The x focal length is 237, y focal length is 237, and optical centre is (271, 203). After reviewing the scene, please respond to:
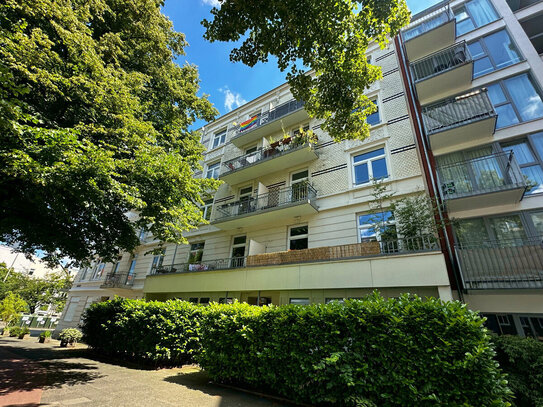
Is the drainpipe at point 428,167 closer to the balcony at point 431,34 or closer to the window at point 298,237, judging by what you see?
the balcony at point 431,34

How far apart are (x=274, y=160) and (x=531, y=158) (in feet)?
35.9

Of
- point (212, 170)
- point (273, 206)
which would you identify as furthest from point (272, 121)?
point (212, 170)

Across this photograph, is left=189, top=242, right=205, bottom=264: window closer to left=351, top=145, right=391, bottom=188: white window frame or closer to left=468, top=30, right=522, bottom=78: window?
left=351, top=145, right=391, bottom=188: white window frame

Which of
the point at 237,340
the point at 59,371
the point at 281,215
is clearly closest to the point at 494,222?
the point at 281,215

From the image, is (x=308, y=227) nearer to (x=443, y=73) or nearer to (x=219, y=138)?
(x=443, y=73)

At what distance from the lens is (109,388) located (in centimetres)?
539

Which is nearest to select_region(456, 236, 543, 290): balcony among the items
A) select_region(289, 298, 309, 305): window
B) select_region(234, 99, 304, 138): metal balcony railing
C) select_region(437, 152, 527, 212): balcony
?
select_region(437, 152, 527, 212): balcony

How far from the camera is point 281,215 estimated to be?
42.5 ft

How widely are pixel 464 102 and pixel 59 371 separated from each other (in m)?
17.2

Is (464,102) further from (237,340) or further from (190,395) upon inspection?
(190,395)

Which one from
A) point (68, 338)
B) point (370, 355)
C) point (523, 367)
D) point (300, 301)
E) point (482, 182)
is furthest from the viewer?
point (68, 338)

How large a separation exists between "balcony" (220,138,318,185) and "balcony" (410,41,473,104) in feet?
20.1

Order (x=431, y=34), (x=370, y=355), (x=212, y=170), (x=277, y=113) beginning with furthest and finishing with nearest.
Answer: (x=212, y=170)
(x=277, y=113)
(x=431, y=34)
(x=370, y=355)

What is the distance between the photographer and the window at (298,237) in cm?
1229
